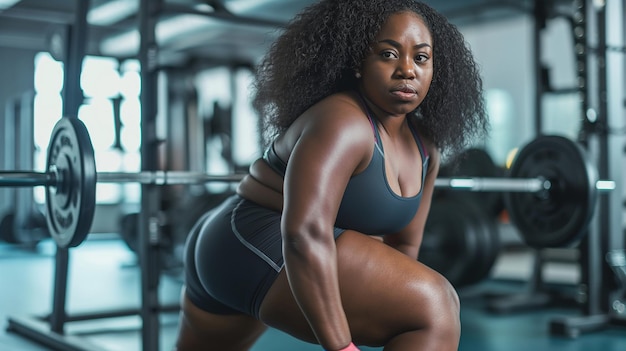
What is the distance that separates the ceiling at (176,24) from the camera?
214 inches

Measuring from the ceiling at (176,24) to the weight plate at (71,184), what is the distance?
1.89m

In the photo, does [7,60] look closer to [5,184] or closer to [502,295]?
[502,295]

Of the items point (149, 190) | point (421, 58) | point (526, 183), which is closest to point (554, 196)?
point (526, 183)

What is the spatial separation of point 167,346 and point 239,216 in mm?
1485

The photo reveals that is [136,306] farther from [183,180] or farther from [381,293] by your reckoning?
[381,293]

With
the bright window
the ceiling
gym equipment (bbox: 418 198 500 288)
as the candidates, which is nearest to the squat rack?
the ceiling

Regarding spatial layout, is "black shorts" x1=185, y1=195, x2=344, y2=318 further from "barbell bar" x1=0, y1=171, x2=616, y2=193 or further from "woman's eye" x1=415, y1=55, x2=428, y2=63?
"barbell bar" x1=0, y1=171, x2=616, y2=193

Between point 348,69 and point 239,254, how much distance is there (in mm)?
326

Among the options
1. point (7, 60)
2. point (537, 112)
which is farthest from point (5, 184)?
point (7, 60)

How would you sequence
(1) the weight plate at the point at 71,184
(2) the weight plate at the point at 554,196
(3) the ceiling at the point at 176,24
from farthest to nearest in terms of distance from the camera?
1. (3) the ceiling at the point at 176,24
2. (2) the weight plate at the point at 554,196
3. (1) the weight plate at the point at 71,184

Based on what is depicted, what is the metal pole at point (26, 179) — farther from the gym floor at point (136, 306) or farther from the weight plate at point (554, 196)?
the weight plate at point (554, 196)

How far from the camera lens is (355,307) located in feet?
3.35

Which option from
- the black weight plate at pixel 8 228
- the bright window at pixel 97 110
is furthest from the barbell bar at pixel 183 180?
the black weight plate at pixel 8 228

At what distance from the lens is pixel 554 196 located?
2551 mm
